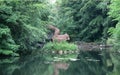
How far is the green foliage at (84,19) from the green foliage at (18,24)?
613 inches

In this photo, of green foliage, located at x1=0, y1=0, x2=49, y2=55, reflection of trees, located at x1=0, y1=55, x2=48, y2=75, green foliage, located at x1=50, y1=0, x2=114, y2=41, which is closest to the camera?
reflection of trees, located at x1=0, y1=55, x2=48, y2=75

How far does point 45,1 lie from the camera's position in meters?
31.2

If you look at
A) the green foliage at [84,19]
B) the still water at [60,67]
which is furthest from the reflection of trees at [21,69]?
the green foliage at [84,19]

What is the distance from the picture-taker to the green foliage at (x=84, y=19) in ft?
145

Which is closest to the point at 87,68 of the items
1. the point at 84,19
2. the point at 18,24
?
the point at 18,24

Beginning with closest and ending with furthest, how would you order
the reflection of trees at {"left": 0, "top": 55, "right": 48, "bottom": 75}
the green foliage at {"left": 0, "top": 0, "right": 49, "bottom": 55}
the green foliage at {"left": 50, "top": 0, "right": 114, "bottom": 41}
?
the reflection of trees at {"left": 0, "top": 55, "right": 48, "bottom": 75} < the green foliage at {"left": 0, "top": 0, "right": 49, "bottom": 55} < the green foliage at {"left": 50, "top": 0, "right": 114, "bottom": 41}

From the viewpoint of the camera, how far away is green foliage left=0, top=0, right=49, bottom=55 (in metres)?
24.2

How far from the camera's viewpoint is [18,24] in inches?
1028

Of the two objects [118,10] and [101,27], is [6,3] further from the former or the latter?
[101,27]

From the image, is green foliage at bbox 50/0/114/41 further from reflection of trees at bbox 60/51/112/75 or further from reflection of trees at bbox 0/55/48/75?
reflection of trees at bbox 0/55/48/75

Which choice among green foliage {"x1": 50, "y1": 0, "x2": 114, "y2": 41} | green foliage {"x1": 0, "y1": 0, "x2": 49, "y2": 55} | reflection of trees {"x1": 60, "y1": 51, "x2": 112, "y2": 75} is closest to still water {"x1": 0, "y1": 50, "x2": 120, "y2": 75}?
reflection of trees {"x1": 60, "y1": 51, "x2": 112, "y2": 75}

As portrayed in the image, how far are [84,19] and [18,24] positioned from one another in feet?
71.3

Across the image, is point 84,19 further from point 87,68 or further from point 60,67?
point 87,68

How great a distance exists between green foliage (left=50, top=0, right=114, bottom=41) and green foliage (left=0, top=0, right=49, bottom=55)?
15573mm
